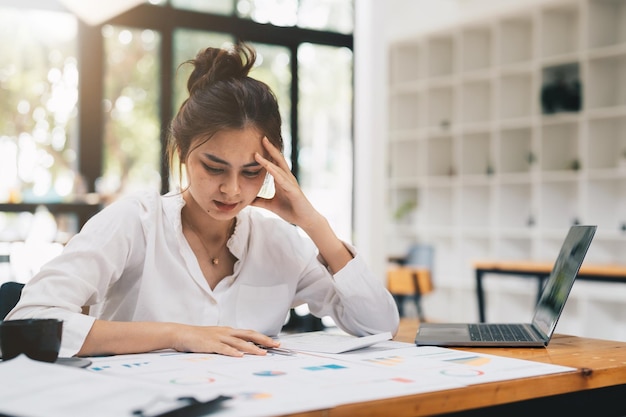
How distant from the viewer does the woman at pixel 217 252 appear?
1604 millimetres

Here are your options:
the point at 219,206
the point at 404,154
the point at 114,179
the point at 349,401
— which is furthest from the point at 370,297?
the point at 404,154

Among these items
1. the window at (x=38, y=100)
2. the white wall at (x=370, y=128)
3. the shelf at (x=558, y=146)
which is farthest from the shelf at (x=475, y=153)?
the window at (x=38, y=100)

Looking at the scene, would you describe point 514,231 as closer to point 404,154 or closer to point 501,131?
point 501,131

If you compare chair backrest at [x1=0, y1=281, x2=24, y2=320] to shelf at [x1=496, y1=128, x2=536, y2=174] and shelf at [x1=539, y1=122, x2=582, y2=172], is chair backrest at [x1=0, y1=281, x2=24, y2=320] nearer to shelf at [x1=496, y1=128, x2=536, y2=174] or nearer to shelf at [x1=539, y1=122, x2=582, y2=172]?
shelf at [x1=539, y1=122, x2=582, y2=172]

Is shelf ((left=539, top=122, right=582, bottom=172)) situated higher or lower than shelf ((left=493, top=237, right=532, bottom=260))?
higher

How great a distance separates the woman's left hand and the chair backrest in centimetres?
56

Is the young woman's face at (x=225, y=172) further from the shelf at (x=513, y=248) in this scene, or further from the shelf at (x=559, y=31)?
the shelf at (x=513, y=248)

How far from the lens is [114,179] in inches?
250

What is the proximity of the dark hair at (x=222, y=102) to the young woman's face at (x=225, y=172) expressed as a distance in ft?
0.10

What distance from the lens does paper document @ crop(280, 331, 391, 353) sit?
4.99ft

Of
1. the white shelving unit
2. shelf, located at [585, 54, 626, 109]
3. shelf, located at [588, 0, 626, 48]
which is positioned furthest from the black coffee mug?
shelf, located at [588, 0, 626, 48]

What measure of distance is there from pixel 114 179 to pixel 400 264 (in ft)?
8.89

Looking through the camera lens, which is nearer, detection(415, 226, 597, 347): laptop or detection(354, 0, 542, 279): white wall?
detection(415, 226, 597, 347): laptop

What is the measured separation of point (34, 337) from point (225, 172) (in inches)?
22.8
